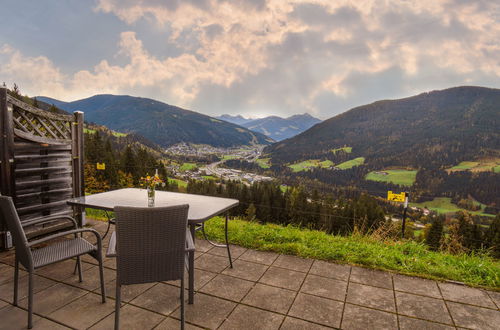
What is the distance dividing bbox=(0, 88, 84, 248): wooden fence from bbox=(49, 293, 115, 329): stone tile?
187 centimetres

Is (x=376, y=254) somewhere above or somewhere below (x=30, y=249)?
below

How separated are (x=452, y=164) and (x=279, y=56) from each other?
2921 inches

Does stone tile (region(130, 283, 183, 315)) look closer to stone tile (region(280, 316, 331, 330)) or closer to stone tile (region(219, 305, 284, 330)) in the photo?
stone tile (region(219, 305, 284, 330))

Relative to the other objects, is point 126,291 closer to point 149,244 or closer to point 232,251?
point 149,244

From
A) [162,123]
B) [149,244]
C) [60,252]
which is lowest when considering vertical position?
[60,252]

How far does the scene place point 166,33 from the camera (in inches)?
329

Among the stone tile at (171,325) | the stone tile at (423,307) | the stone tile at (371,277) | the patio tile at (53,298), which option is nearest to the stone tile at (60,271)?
the patio tile at (53,298)

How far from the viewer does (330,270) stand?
282 centimetres

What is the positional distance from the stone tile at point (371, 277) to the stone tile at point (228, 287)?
1.11 meters

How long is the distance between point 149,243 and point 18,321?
4.12 ft

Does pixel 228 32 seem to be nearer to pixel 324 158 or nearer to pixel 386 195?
pixel 386 195

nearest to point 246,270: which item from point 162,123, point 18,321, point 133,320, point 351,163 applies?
point 133,320

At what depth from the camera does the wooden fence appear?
3.01 metres

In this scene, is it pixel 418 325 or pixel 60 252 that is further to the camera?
pixel 60 252
